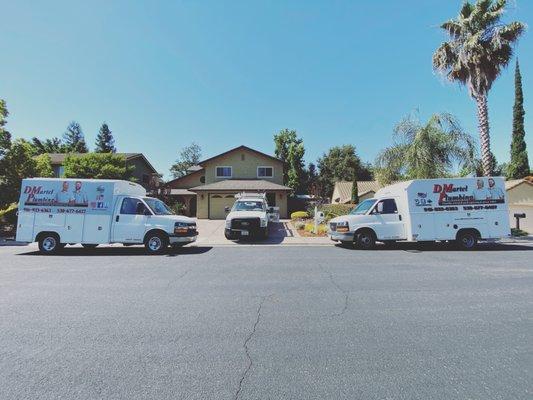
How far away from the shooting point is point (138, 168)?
42.4 m

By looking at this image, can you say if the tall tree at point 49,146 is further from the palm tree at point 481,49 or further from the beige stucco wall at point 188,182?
the palm tree at point 481,49

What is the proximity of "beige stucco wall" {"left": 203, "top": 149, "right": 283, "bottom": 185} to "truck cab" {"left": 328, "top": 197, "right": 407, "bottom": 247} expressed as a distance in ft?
65.4

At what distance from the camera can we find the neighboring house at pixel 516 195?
1844 centimetres

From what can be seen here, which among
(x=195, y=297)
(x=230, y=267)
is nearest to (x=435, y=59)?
(x=230, y=267)

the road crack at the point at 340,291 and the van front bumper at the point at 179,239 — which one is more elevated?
the van front bumper at the point at 179,239

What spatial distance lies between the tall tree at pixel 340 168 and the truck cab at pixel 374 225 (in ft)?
156

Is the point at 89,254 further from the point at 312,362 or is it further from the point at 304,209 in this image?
the point at 304,209

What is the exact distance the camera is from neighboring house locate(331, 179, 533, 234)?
1844cm

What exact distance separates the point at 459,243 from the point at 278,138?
4254 centimetres

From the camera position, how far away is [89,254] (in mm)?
12211

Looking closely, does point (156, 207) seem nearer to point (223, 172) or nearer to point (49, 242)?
point (49, 242)

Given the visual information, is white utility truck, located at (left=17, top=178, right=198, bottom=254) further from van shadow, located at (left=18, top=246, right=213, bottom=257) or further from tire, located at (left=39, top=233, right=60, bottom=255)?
van shadow, located at (left=18, top=246, right=213, bottom=257)

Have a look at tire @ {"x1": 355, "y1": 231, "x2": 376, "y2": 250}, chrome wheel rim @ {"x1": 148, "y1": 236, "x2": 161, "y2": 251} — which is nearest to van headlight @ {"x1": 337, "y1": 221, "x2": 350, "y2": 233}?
tire @ {"x1": 355, "y1": 231, "x2": 376, "y2": 250}

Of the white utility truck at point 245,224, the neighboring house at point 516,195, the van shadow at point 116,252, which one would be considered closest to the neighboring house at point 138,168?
the white utility truck at point 245,224
